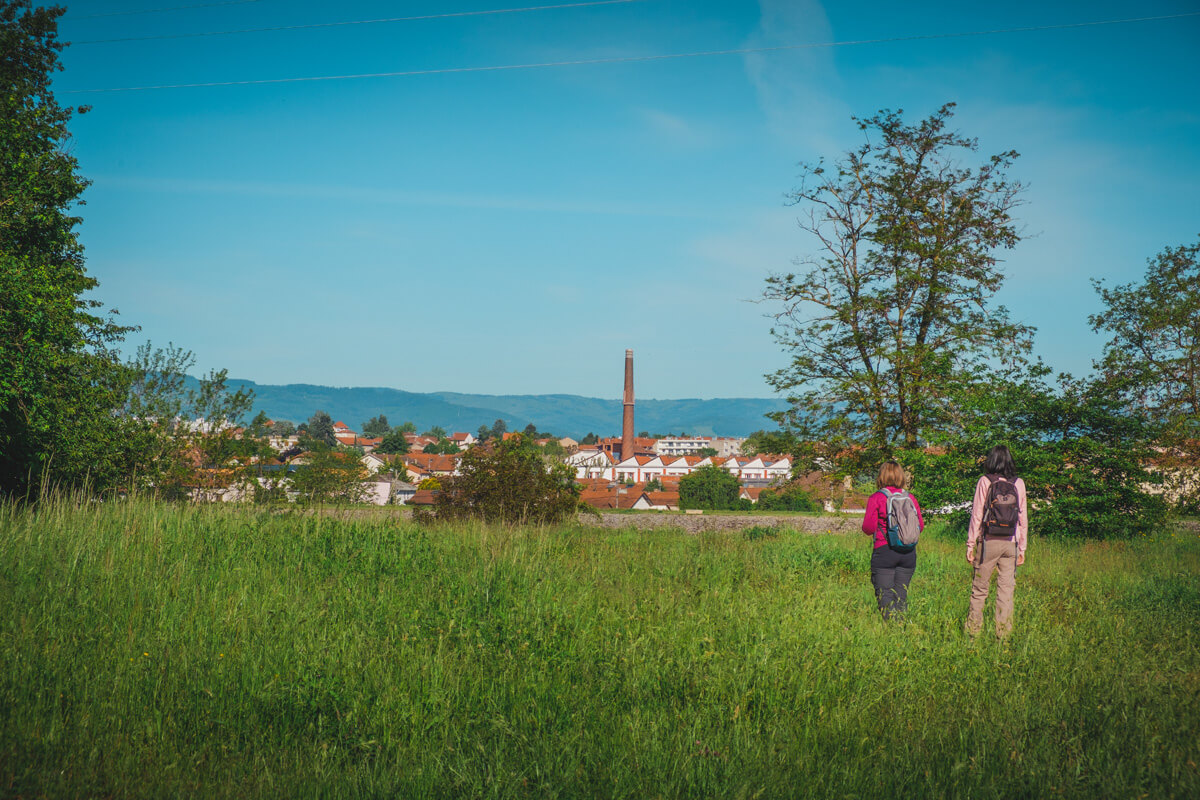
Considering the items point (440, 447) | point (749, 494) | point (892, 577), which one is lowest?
point (749, 494)

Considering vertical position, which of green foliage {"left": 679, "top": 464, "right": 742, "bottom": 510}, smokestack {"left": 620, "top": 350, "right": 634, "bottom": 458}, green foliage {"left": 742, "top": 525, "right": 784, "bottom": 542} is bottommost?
green foliage {"left": 679, "top": 464, "right": 742, "bottom": 510}

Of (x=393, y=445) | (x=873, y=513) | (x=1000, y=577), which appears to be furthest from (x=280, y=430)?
(x=393, y=445)

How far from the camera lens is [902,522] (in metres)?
6.26

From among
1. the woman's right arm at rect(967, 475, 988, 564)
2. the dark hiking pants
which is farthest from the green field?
the woman's right arm at rect(967, 475, 988, 564)

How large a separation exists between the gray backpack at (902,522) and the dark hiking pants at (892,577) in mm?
99

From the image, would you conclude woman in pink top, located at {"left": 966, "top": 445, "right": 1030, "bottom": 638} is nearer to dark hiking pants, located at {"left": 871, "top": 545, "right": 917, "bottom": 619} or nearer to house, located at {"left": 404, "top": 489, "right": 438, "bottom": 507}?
dark hiking pants, located at {"left": 871, "top": 545, "right": 917, "bottom": 619}

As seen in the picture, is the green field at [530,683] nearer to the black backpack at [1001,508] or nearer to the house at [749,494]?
the black backpack at [1001,508]

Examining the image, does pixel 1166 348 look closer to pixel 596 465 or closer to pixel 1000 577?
pixel 1000 577

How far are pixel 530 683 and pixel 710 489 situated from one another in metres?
57.6

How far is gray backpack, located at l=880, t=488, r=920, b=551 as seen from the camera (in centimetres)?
625

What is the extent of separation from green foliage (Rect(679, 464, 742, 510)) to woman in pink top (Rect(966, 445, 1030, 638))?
52414mm

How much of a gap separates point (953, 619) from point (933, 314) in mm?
14129

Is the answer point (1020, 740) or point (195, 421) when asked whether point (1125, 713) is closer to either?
point (1020, 740)

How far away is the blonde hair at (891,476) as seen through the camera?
6484 mm
